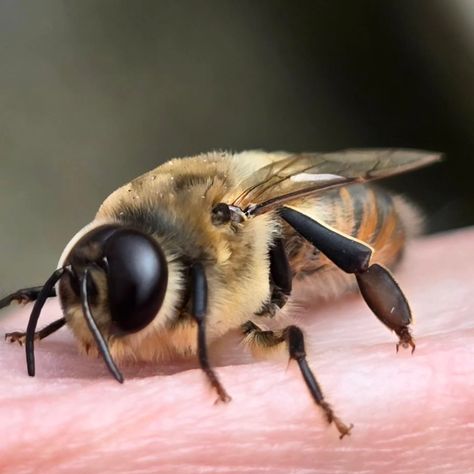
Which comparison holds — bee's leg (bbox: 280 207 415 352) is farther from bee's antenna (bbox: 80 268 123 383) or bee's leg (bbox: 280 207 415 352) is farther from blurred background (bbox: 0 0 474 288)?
blurred background (bbox: 0 0 474 288)

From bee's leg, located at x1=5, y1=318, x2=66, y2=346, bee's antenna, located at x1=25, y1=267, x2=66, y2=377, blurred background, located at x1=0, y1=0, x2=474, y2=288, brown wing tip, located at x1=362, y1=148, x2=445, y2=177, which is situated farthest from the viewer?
blurred background, located at x1=0, y1=0, x2=474, y2=288

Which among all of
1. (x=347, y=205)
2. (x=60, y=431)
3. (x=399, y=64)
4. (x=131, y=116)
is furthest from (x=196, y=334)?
(x=399, y=64)

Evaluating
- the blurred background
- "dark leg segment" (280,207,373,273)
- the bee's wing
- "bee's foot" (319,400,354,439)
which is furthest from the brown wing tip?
the blurred background

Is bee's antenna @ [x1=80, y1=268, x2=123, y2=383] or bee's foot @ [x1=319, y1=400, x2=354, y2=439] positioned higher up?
bee's antenna @ [x1=80, y1=268, x2=123, y2=383]

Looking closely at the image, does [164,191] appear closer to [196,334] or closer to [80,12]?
[196,334]

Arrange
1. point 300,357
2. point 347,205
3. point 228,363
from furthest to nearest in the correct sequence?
point 347,205
point 228,363
point 300,357

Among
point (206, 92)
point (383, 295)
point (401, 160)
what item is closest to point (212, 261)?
point (383, 295)

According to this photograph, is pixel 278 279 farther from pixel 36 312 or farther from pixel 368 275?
pixel 36 312

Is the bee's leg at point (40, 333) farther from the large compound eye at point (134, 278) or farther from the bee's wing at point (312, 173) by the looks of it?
the bee's wing at point (312, 173)

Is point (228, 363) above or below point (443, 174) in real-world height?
above
